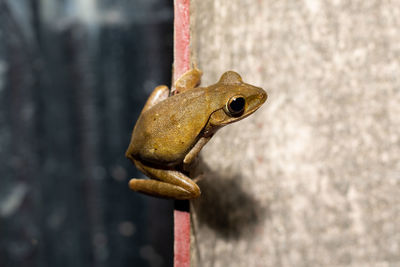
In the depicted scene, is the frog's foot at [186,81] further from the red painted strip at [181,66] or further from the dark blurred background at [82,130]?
the dark blurred background at [82,130]

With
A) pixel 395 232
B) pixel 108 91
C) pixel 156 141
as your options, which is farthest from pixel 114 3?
pixel 395 232

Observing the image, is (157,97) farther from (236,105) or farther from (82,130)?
(82,130)


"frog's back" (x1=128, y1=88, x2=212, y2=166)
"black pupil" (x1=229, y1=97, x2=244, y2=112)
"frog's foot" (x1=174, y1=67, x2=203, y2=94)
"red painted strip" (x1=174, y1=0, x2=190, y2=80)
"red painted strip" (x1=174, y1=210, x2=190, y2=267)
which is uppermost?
"red painted strip" (x1=174, y1=0, x2=190, y2=80)

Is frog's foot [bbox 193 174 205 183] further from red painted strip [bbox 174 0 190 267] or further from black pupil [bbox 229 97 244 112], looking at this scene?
black pupil [bbox 229 97 244 112]

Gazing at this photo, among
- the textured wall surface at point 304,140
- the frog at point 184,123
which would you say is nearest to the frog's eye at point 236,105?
the frog at point 184,123

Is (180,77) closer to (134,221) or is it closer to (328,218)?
(328,218)

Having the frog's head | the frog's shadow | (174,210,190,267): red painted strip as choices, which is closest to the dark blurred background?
the frog's shadow
